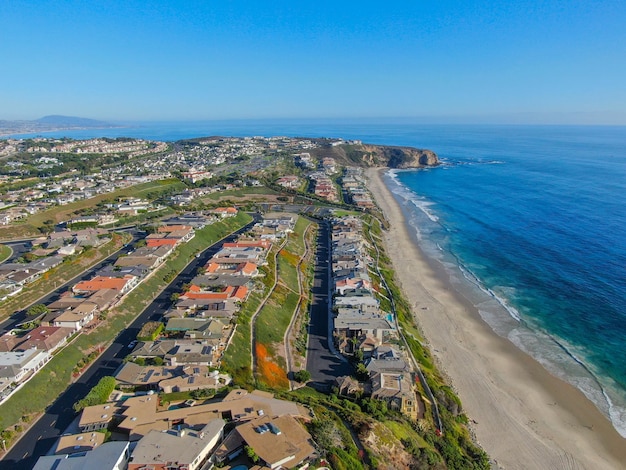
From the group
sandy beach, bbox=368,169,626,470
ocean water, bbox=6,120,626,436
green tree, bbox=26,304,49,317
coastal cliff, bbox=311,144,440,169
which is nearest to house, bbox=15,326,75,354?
green tree, bbox=26,304,49,317

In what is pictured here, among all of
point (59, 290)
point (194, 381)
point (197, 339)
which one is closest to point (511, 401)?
point (194, 381)

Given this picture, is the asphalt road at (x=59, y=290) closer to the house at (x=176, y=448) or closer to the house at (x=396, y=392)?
the house at (x=176, y=448)

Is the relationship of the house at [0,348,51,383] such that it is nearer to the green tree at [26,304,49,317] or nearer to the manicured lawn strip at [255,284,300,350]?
the green tree at [26,304,49,317]

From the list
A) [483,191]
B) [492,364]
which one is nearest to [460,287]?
[492,364]

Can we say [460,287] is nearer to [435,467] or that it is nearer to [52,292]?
[435,467]

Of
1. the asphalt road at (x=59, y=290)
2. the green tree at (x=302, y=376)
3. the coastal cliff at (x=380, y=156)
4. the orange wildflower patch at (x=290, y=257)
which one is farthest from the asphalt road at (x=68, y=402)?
the coastal cliff at (x=380, y=156)

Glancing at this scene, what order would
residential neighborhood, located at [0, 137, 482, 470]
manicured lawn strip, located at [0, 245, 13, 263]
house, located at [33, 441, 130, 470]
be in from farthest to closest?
1. manicured lawn strip, located at [0, 245, 13, 263]
2. residential neighborhood, located at [0, 137, 482, 470]
3. house, located at [33, 441, 130, 470]
